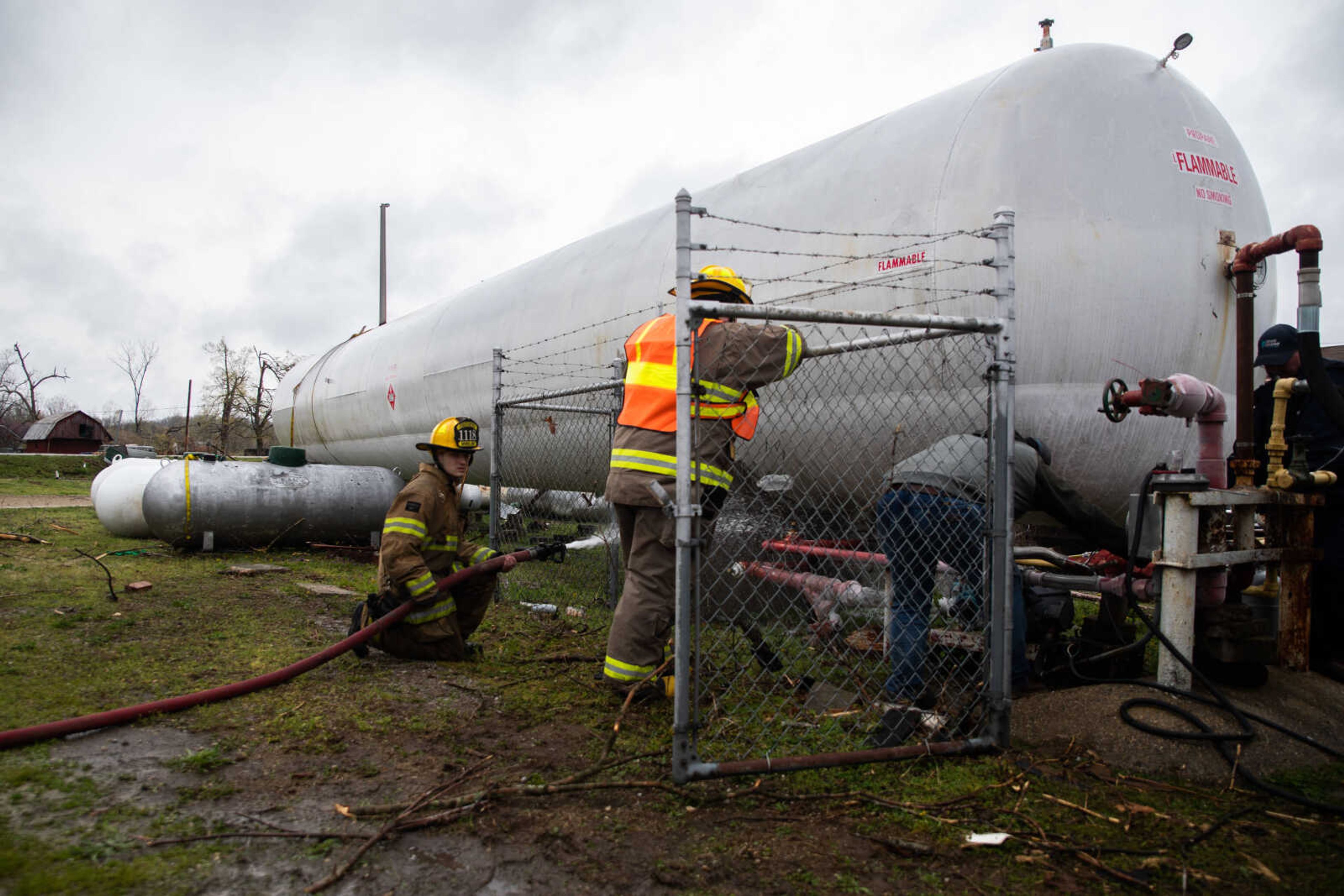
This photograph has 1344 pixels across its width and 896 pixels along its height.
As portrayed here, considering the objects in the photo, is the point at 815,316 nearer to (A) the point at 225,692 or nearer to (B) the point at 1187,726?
(B) the point at 1187,726

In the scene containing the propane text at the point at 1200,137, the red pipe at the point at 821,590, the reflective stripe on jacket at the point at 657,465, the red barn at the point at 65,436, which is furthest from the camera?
the red barn at the point at 65,436

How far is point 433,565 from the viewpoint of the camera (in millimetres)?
4625

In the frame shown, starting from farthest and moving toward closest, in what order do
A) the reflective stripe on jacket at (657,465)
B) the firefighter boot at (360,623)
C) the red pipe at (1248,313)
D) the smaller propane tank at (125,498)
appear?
the smaller propane tank at (125,498) → the firefighter boot at (360,623) → the red pipe at (1248,313) → the reflective stripe on jacket at (657,465)

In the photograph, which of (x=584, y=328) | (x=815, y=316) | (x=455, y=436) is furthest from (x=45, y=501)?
(x=815, y=316)

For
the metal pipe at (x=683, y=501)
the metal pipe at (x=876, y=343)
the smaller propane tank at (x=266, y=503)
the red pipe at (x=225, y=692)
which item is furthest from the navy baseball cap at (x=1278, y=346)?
the smaller propane tank at (x=266, y=503)

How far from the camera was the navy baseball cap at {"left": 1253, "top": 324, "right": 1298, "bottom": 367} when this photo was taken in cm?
399

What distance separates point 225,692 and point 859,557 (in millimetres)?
3103

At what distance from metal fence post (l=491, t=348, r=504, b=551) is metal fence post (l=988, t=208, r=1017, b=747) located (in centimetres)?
370

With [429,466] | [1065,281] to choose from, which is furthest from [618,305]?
[1065,281]

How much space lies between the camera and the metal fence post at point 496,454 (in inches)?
237

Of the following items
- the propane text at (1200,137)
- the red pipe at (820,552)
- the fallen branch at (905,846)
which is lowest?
the fallen branch at (905,846)

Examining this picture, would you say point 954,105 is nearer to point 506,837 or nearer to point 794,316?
point 794,316

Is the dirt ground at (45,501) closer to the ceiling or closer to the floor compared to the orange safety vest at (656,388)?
closer to the floor

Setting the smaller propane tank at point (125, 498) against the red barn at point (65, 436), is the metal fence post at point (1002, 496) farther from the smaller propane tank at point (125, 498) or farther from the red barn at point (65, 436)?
the red barn at point (65, 436)
